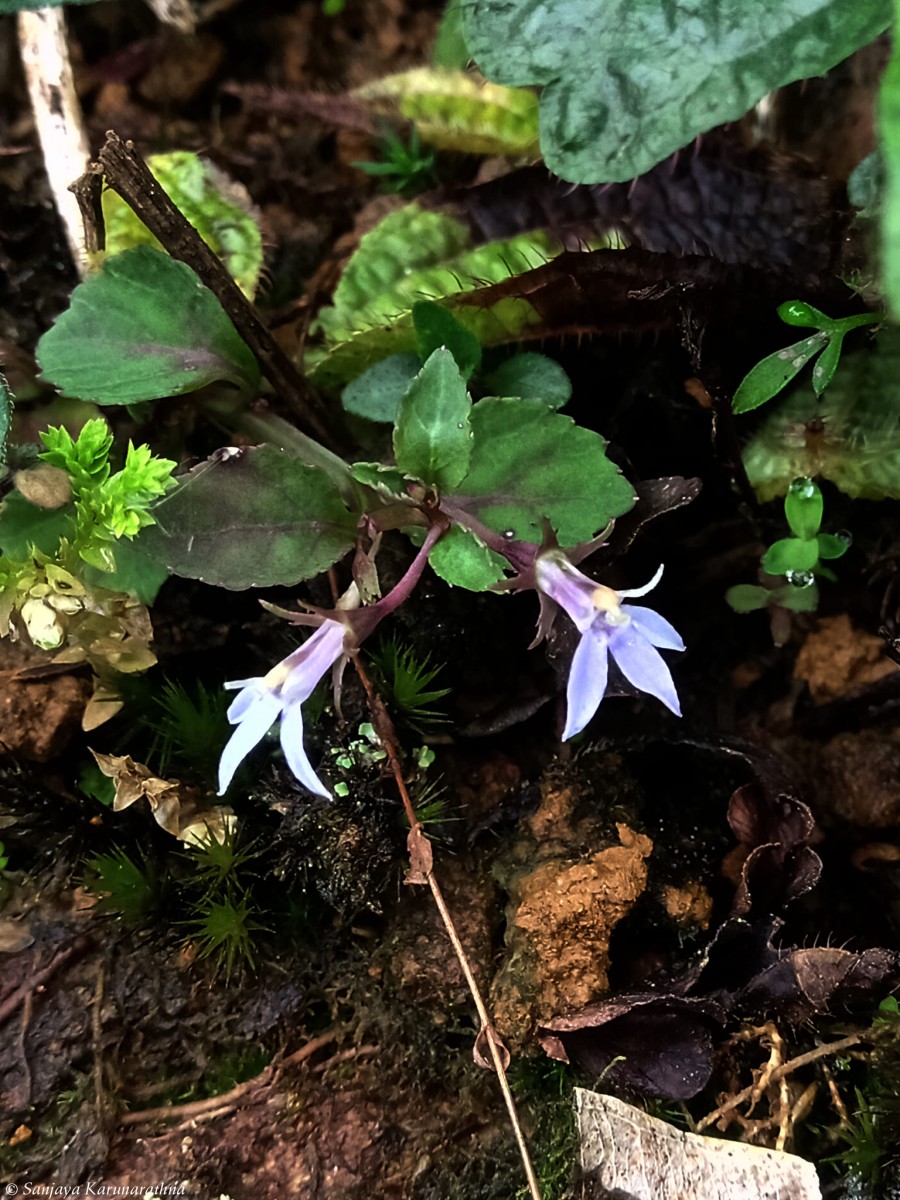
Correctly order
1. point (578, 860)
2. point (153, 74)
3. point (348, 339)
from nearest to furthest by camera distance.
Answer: point (578, 860) < point (348, 339) < point (153, 74)

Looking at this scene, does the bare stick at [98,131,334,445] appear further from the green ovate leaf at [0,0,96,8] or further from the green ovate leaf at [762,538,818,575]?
the green ovate leaf at [762,538,818,575]

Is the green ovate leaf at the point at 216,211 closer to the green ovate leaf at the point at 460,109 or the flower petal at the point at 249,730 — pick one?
the green ovate leaf at the point at 460,109

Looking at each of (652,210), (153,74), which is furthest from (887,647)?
(153,74)

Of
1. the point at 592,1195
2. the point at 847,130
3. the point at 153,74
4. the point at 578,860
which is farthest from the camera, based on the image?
the point at 153,74

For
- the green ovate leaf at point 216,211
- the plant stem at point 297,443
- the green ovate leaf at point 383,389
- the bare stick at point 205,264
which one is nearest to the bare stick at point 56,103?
the green ovate leaf at point 216,211

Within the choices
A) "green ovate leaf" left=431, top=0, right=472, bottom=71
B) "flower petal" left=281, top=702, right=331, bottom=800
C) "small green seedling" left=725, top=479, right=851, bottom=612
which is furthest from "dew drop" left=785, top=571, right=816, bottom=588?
"green ovate leaf" left=431, top=0, right=472, bottom=71

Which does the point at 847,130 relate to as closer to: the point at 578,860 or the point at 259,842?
the point at 578,860

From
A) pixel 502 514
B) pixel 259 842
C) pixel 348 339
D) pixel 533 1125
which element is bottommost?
pixel 533 1125
